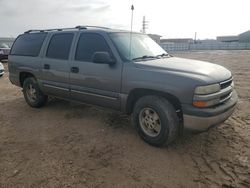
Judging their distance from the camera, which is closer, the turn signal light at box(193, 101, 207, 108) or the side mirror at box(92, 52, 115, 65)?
the turn signal light at box(193, 101, 207, 108)

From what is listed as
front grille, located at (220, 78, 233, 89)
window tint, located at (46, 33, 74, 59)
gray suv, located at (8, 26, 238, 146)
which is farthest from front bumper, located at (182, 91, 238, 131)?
window tint, located at (46, 33, 74, 59)

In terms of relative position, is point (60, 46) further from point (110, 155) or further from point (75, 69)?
point (110, 155)

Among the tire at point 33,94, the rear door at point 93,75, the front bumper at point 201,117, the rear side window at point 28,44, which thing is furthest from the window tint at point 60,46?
the front bumper at point 201,117

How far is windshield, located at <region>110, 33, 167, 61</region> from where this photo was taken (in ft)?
14.2

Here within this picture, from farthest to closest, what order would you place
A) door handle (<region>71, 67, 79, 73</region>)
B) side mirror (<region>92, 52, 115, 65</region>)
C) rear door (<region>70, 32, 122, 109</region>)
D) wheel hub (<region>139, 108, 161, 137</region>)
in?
door handle (<region>71, 67, 79, 73</region>) < rear door (<region>70, 32, 122, 109</region>) < side mirror (<region>92, 52, 115, 65</region>) < wheel hub (<region>139, 108, 161, 137</region>)

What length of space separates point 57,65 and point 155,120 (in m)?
2.60

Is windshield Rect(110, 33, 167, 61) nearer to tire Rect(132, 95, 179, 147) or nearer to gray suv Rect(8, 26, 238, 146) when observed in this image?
gray suv Rect(8, 26, 238, 146)

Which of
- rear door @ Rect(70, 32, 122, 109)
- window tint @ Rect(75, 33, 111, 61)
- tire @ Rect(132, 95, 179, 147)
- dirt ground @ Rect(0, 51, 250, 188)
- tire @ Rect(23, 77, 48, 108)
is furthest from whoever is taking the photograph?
→ tire @ Rect(23, 77, 48, 108)

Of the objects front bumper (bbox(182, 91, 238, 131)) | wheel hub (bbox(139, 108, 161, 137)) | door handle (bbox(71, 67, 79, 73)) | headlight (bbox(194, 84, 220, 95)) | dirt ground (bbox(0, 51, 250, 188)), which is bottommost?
dirt ground (bbox(0, 51, 250, 188))

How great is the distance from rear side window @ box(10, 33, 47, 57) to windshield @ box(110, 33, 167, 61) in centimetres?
224

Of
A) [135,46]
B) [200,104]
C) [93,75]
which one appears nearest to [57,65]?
[93,75]

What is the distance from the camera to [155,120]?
395 cm

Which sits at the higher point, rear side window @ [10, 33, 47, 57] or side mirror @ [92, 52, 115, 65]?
rear side window @ [10, 33, 47, 57]

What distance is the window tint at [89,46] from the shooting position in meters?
4.57
